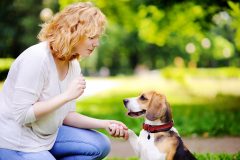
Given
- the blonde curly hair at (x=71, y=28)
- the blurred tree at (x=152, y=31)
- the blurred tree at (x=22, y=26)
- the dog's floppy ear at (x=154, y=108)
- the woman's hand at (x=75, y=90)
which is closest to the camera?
the woman's hand at (x=75, y=90)

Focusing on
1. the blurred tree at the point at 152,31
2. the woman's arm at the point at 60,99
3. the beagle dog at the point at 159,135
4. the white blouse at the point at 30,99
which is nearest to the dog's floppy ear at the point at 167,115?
the beagle dog at the point at 159,135

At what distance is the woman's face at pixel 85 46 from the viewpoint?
367 cm

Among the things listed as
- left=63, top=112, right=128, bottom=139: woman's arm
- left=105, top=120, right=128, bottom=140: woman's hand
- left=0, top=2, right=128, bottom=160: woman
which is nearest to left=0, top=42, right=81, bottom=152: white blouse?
left=0, top=2, right=128, bottom=160: woman

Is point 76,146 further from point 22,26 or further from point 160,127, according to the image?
point 22,26

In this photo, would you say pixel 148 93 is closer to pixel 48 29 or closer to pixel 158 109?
pixel 158 109

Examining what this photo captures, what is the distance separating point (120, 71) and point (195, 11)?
1190 inches

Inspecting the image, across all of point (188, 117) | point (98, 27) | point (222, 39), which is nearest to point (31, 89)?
point (98, 27)

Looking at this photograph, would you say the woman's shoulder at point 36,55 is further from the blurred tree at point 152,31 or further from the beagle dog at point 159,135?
the blurred tree at point 152,31

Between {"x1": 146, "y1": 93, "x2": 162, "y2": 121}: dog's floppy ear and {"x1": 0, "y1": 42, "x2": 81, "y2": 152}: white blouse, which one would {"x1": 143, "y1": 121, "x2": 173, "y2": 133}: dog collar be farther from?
{"x1": 0, "y1": 42, "x2": 81, "y2": 152}: white blouse

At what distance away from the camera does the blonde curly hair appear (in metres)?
3.61

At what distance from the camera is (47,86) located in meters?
3.71

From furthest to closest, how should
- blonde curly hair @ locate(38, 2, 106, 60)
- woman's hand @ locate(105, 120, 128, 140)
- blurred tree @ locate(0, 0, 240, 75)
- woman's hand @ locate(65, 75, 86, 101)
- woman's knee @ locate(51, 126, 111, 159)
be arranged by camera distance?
1. blurred tree @ locate(0, 0, 240, 75)
2. woman's knee @ locate(51, 126, 111, 159)
3. woman's hand @ locate(105, 120, 128, 140)
4. blonde curly hair @ locate(38, 2, 106, 60)
5. woman's hand @ locate(65, 75, 86, 101)

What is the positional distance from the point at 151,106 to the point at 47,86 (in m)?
0.73

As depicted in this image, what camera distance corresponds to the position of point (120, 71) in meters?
41.6
